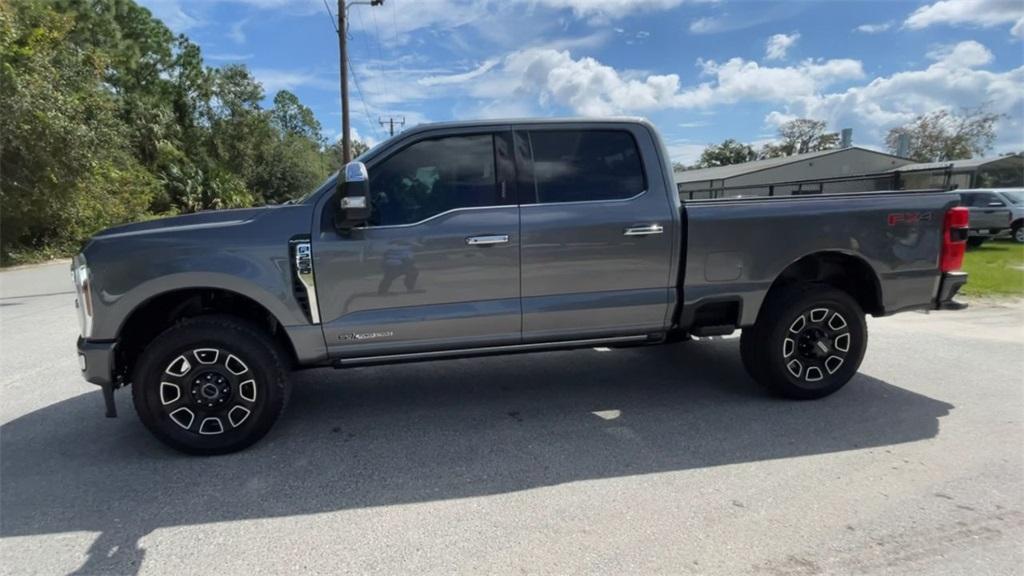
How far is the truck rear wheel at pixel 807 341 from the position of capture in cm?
422

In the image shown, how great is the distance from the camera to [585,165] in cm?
402

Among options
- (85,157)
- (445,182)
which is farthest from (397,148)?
(85,157)

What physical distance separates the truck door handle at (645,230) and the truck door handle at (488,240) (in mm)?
831

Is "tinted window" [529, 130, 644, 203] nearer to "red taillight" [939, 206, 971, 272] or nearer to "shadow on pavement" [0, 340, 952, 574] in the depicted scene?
"shadow on pavement" [0, 340, 952, 574]

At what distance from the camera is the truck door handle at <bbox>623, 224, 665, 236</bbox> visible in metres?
3.89

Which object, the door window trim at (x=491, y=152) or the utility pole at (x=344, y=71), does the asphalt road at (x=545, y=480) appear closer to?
the door window trim at (x=491, y=152)

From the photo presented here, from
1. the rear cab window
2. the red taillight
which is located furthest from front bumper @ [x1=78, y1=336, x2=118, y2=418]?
the red taillight

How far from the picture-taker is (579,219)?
3836mm

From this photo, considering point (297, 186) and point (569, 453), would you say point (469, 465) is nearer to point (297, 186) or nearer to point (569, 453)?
point (569, 453)

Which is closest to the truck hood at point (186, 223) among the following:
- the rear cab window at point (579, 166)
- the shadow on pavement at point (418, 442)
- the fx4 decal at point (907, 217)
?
the shadow on pavement at point (418, 442)

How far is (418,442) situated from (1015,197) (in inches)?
832

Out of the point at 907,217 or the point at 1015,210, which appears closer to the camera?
the point at 907,217

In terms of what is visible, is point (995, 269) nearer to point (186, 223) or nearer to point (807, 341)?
point (807, 341)

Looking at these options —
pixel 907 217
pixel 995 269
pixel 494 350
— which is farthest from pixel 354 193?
pixel 995 269
